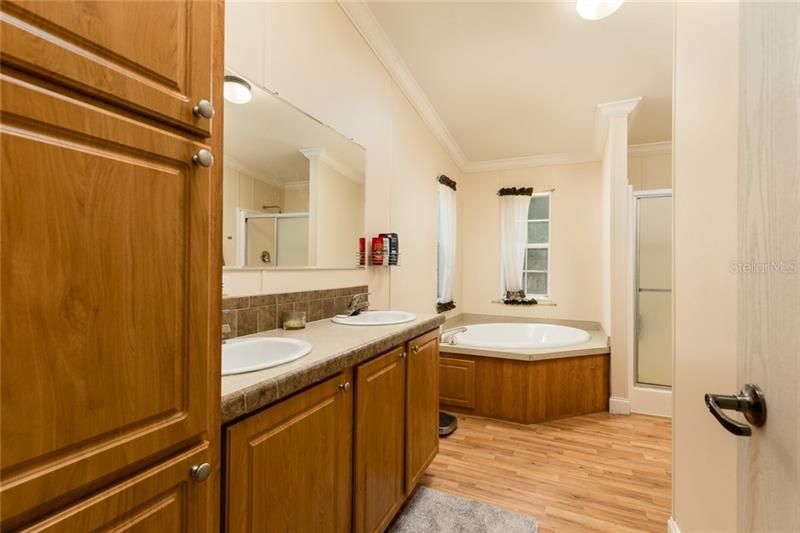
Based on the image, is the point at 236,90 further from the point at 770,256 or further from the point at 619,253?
the point at 619,253

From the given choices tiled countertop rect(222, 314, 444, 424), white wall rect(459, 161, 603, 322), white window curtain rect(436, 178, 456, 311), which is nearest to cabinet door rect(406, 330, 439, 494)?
tiled countertop rect(222, 314, 444, 424)

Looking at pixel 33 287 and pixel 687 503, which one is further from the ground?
pixel 33 287

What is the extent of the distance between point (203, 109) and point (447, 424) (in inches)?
107

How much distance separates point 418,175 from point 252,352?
2.43 m

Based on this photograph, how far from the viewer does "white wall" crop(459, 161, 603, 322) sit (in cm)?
426

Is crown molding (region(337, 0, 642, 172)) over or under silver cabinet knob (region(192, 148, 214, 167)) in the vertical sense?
over

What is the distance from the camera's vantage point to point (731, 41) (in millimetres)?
861

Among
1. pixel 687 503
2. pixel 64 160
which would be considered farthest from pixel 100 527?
pixel 687 503

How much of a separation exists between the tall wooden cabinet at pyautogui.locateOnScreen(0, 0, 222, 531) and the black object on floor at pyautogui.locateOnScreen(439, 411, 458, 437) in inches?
87.3

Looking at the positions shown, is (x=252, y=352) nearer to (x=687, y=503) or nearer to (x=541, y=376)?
(x=687, y=503)

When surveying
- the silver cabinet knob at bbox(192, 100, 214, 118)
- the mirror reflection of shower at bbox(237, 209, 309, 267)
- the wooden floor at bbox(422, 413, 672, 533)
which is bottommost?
the wooden floor at bbox(422, 413, 672, 533)

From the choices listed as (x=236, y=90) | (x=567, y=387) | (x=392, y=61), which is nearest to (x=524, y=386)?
(x=567, y=387)

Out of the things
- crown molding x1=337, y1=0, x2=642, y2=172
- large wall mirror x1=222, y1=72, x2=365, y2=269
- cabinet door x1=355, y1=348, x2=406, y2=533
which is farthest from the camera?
crown molding x1=337, y1=0, x2=642, y2=172

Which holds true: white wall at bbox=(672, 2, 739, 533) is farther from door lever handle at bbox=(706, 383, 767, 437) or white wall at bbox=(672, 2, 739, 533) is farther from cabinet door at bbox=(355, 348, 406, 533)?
cabinet door at bbox=(355, 348, 406, 533)
